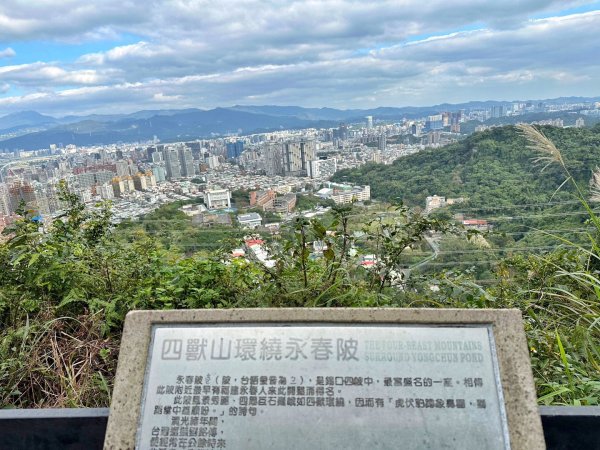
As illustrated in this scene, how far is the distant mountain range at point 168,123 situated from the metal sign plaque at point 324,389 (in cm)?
3796

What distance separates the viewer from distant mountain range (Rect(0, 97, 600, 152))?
144 feet

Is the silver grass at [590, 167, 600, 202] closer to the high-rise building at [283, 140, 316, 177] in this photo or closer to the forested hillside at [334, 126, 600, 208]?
the forested hillside at [334, 126, 600, 208]

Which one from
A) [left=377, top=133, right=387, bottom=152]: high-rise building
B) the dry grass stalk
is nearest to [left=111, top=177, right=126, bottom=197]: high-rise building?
the dry grass stalk

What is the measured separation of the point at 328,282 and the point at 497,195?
16.9 feet

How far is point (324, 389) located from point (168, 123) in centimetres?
6481

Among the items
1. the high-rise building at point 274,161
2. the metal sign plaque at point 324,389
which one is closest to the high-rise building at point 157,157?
the high-rise building at point 274,161

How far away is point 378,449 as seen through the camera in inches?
60.6

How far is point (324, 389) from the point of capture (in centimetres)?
164

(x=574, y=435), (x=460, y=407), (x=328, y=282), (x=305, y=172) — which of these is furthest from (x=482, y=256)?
(x=305, y=172)

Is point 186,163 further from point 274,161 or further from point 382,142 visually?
point 382,142

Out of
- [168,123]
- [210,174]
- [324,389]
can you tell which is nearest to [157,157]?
[210,174]

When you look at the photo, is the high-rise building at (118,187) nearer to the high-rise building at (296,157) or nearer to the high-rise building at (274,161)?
the high-rise building at (296,157)

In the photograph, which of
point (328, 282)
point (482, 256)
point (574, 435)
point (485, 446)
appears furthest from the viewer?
point (482, 256)

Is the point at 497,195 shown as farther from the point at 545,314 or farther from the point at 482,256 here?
the point at 545,314
